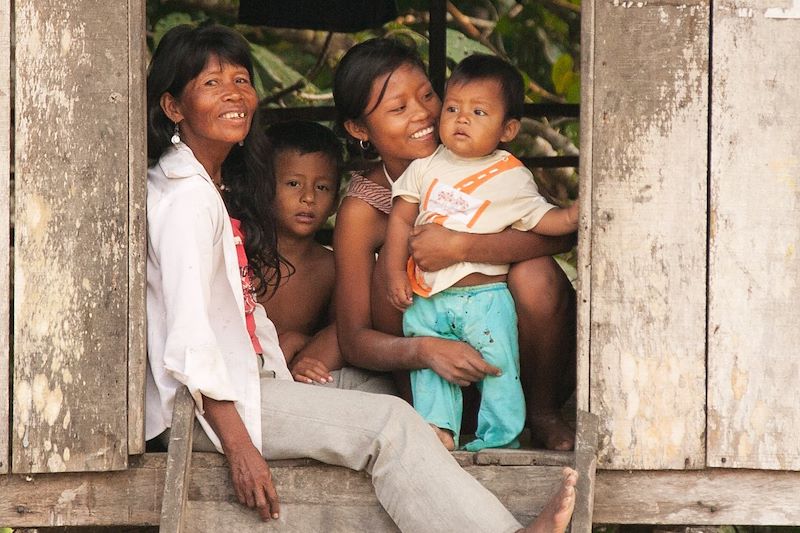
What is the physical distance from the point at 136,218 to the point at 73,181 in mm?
181

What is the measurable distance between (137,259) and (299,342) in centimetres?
96

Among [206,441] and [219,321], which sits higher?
[219,321]

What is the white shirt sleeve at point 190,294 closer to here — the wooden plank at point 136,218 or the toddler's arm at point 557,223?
the wooden plank at point 136,218

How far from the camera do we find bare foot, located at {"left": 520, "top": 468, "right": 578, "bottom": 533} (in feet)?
9.46

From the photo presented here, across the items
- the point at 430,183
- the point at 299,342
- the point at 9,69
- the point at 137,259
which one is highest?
the point at 9,69

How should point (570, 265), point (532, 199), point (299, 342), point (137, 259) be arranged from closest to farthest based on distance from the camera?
point (137, 259) < point (532, 199) < point (299, 342) < point (570, 265)

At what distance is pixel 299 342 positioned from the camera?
397 cm

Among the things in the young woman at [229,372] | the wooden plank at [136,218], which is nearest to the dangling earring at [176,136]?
the young woman at [229,372]

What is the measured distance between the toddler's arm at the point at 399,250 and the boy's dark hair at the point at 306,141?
525 mm

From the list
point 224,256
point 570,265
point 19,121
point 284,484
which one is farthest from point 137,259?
point 570,265

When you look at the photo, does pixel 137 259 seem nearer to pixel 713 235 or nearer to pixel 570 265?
pixel 713 235

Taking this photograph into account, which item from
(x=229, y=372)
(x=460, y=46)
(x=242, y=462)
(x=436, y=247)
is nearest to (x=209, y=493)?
(x=242, y=462)

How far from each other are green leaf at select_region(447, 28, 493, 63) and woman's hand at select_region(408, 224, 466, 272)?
9.71 ft

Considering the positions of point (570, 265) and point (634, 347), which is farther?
point (570, 265)
